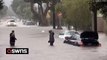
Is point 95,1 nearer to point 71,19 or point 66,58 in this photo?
point 66,58

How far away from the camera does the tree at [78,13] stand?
2250 inches

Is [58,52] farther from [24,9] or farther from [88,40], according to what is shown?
[24,9]

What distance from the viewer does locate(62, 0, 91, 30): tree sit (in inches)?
2250

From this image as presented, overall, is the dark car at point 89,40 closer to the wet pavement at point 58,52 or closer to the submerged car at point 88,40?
the submerged car at point 88,40

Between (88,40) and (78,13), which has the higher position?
(78,13)

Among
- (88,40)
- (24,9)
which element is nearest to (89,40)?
(88,40)

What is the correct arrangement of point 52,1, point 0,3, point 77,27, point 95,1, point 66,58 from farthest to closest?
point 52,1 < point 77,27 < point 0,3 < point 95,1 < point 66,58

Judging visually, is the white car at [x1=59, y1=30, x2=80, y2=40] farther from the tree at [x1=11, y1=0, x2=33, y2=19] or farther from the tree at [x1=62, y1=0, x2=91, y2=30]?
the tree at [x1=11, y1=0, x2=33, y2=19]

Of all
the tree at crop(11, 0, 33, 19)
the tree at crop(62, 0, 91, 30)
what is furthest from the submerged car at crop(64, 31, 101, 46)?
the tree at crop(11, 0, 33, 19)

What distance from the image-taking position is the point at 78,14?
5825 centimetres

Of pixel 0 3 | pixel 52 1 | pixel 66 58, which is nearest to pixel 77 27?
pixel 52 1

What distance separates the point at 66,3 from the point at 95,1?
110 feet

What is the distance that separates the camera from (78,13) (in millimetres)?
58094

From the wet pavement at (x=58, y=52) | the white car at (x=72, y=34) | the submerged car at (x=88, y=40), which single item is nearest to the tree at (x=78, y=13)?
the white car at (x=72, y=34)
